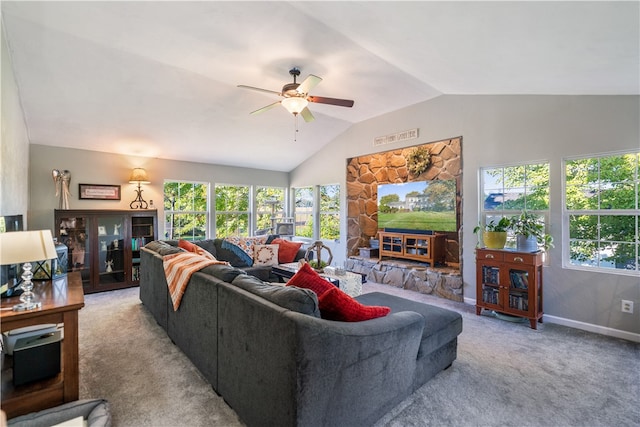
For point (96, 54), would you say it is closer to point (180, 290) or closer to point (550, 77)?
point (180, 290)

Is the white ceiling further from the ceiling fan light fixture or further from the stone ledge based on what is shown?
the stone ledge

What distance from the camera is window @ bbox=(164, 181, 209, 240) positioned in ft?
19.6

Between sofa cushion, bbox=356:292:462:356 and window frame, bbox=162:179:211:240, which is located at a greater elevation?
window frame, bbox=162:179:211:240

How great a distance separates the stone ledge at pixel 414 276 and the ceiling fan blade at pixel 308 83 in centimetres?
334

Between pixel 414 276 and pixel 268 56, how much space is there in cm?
386

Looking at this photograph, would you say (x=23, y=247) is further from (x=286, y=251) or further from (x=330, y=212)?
(x=330, y=212)

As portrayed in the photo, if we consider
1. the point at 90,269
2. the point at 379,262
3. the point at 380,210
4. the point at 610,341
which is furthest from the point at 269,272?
the point at 610,341

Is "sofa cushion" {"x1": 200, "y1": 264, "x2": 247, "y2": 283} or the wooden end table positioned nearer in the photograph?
the wooden end table

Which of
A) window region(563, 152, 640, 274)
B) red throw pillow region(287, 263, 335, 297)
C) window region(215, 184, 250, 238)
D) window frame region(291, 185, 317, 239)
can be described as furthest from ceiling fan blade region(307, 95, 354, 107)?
window region(215, 184, 250, 238)

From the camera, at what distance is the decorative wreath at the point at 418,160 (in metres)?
5.00

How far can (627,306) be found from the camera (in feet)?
9.81

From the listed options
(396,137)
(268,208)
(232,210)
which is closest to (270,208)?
(268,208)

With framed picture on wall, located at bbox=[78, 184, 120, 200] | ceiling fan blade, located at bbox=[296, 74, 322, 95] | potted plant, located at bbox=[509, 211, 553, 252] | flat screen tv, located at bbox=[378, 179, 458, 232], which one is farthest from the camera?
framed picture on wall, located at bbox=[78, 184, 120, 200]

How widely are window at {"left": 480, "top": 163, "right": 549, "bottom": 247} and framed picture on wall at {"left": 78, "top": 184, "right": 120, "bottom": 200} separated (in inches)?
238
